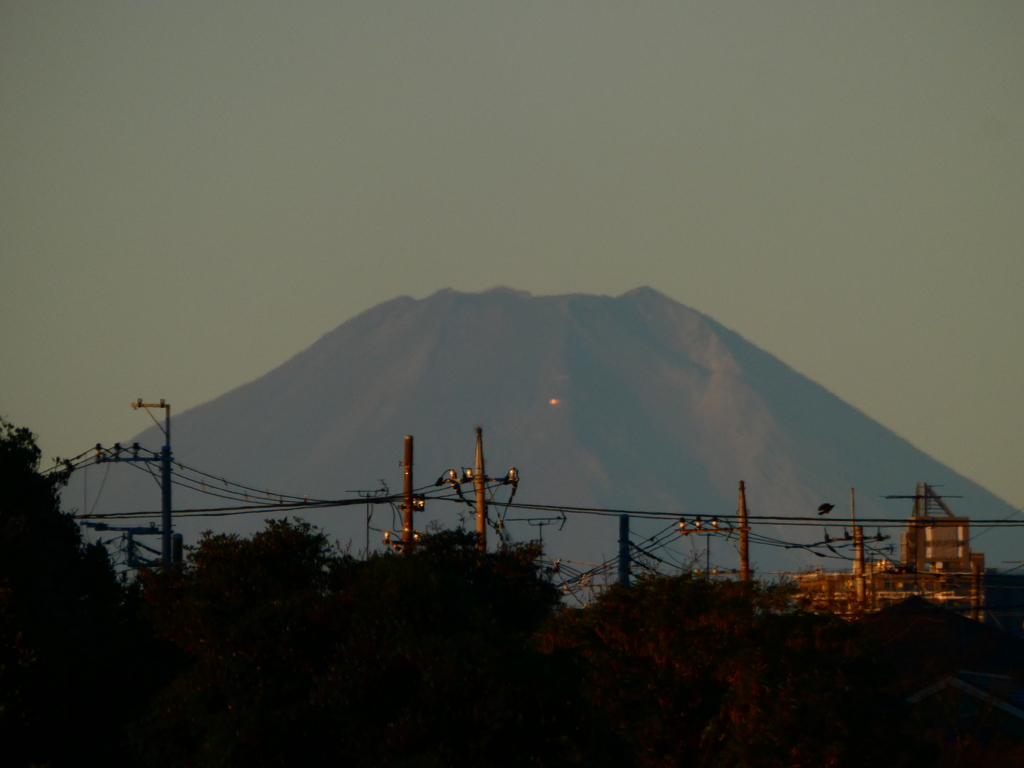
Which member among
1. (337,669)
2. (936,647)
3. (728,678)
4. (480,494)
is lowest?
(936,647)

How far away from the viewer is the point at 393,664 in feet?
61.5

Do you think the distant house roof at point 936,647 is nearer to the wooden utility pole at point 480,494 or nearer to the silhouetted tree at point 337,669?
the wooden utility pole at point 480,494

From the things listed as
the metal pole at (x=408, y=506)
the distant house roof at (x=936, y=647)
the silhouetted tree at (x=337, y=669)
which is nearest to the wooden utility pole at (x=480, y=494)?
the metal pole at (x=408, y=506)

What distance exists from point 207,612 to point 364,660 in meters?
3.12

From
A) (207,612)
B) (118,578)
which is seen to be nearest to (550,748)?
(207,612)

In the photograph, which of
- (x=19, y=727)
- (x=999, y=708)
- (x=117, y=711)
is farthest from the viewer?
(x=999, y=708)

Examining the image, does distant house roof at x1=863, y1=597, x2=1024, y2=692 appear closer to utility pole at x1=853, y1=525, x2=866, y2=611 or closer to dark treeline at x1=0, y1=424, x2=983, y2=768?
utility pole at x1=853, y1=525, x2=866, y2=611

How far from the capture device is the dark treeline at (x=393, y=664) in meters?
18.4

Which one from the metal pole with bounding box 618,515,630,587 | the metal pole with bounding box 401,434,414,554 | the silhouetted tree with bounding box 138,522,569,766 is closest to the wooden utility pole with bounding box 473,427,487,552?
the metal pole with bounding box 401,434,414,554

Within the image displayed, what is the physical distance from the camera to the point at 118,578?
26625mm

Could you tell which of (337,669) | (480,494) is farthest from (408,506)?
(337,669)

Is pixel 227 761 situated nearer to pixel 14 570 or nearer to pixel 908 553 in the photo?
pixel 14 570

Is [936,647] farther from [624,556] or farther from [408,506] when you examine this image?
[408,506]

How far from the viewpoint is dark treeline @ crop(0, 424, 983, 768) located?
60.4 ft
